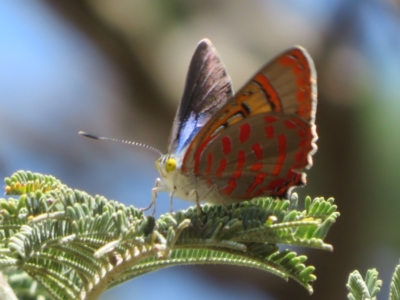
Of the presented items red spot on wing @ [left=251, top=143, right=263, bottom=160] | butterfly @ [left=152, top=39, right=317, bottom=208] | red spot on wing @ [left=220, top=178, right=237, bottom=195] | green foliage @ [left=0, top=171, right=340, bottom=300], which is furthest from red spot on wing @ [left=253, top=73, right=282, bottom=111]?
green foliage @ [left=0, top=171, right=340, bottom=300]

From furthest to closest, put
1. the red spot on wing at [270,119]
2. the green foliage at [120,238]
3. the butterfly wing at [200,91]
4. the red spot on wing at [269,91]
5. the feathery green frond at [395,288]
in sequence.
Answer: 1. the butterfly wing at [200,91]
2. the red spot on wing at [270,119]
3. the red spot on wing at [269,91]
4. the feathery green frond at [395,288]
5. the green foliage at [120,238]

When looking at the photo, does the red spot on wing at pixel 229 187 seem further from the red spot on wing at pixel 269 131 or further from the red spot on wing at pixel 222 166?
the red spot on wing at pixel 269 131

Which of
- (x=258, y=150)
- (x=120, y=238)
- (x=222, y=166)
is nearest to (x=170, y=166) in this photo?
(x=222, y=166)

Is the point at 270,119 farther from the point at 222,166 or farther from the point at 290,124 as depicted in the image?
the point at 222,166

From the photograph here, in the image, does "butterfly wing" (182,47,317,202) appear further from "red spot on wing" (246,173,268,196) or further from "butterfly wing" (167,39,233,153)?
"butterfly wing" (167,39,233,153)

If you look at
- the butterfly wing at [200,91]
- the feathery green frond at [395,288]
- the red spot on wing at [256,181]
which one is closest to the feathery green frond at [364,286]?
the feathery green frond at [395,288]

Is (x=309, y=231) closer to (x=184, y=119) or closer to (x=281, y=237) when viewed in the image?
(x=281, y=237)
